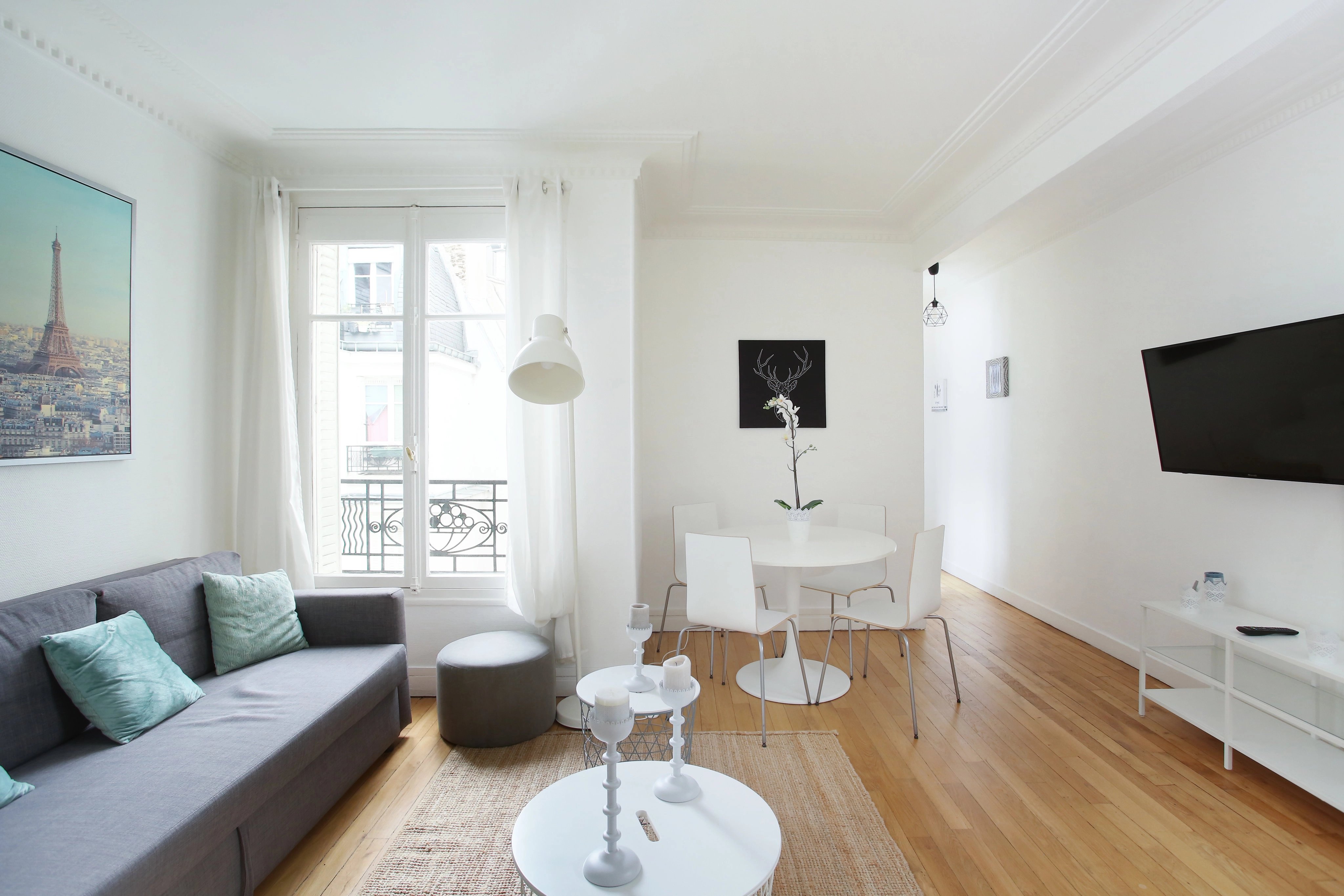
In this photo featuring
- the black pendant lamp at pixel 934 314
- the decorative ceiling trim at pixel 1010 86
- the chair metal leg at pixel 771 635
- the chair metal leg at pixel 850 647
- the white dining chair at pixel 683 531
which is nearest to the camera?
the decorative ceiling trim at pixel 1010 86

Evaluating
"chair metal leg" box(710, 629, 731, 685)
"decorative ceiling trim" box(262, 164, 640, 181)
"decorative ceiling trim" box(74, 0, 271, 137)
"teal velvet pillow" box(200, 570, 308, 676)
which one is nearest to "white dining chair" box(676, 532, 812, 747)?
"chair metal leg" box(710, 629, 731, 685)

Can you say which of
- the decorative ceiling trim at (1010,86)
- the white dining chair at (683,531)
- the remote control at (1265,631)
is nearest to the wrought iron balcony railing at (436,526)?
the white dining chair at (683,531)

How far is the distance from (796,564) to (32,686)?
8.57ft

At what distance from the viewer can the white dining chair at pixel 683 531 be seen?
Answer: 3.74 metres

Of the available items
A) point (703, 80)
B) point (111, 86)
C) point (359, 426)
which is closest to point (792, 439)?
point (703, 80)

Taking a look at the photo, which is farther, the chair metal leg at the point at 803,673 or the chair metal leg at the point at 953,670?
the chair metal leg at the point at 803,673

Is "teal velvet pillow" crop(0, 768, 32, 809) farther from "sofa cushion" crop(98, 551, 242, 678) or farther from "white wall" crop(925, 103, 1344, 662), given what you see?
"white wall" crop(925, 103, 1344, 662)

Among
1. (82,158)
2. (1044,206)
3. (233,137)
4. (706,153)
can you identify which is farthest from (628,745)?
(1044,206)

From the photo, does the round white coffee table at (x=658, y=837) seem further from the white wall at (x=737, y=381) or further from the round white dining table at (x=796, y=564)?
the white wall at (x=737, y=381)

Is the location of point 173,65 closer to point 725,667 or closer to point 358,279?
point 358,279

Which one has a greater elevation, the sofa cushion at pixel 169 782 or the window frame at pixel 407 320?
the window frame at pixel 407 320

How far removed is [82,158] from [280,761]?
7.47 ft

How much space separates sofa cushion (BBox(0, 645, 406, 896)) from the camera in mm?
1305

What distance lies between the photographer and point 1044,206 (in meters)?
3.46
